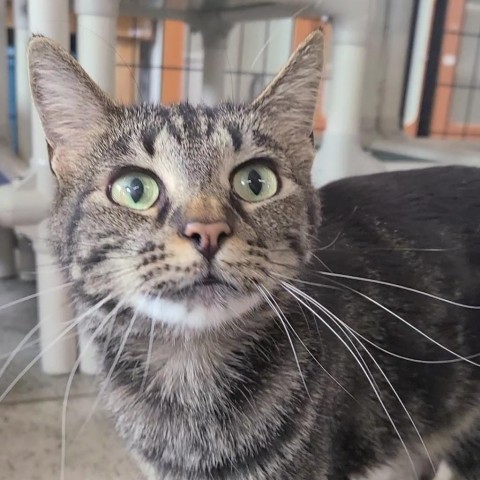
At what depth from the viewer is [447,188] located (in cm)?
95

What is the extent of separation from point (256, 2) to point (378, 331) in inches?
25.3

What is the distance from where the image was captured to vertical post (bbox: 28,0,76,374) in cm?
103

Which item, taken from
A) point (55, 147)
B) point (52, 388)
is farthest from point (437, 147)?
point (55, 147)

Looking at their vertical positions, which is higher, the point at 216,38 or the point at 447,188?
the point at 216,38

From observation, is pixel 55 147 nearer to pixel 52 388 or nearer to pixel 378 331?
pixel 378 331

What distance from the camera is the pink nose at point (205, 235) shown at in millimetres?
593

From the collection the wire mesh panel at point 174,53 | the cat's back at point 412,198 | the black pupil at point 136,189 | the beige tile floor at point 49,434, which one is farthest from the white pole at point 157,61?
the black pupil at point 136,189

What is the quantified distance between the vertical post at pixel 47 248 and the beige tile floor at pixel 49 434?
50 millimetres

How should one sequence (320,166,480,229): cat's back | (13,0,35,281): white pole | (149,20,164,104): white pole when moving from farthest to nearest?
1. (149,20,164,104): white pole
2. (13,0,35,281): white pole
3. (320,166,480,229): cat's back

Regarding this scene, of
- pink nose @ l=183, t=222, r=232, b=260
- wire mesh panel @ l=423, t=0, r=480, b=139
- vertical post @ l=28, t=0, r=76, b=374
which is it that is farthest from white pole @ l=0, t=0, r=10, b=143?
wire mesh panel @ l=423, t=0, r=480, b=139

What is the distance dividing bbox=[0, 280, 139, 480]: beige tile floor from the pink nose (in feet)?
1.74

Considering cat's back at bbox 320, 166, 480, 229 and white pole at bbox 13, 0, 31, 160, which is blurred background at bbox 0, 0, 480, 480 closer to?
white pole at bbox 13, 0, 31, 160

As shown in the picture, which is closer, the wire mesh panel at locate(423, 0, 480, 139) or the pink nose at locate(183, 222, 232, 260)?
the pink nose at locate(183, 222, 232, 260)

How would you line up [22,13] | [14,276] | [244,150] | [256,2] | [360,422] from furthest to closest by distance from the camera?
[14,276]
[22,13]
[256,2]
[360,422]
[244,150]
